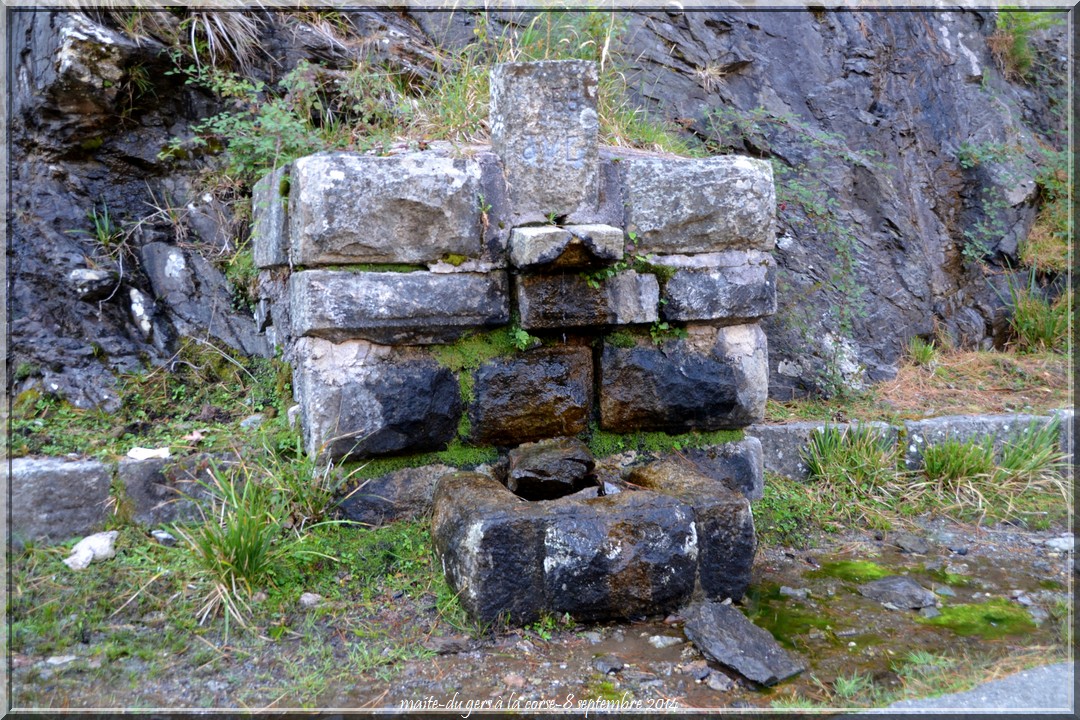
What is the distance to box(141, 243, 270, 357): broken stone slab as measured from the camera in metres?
3.63

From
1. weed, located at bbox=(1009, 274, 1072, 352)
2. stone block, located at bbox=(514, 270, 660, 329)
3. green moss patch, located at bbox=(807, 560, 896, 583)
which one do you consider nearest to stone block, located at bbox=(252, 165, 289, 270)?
stone block, located at bbox=(514, 270, 660, 329)

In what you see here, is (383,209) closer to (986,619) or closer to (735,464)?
(735,464)

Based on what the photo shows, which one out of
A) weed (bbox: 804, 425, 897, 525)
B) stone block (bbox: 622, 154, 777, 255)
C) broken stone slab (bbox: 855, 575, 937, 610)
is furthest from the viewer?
weed (bbox: 804, 425, 897, 525)

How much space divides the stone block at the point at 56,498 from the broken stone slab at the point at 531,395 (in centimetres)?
144

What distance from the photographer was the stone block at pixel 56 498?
275cm

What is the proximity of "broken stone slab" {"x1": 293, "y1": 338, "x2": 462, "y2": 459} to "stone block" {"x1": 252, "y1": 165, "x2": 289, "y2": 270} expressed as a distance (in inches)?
16.6

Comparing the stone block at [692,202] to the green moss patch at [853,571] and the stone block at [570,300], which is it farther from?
the green moss patch at [853,571]

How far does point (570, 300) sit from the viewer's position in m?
2.91

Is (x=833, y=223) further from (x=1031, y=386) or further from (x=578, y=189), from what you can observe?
(x=578, y=189)

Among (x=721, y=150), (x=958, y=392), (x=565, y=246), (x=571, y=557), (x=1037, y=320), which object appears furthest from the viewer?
(x=1037, y=320)

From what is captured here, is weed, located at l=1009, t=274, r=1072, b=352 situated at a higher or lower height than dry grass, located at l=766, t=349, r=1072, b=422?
higher

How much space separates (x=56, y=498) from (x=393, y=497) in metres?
1.24

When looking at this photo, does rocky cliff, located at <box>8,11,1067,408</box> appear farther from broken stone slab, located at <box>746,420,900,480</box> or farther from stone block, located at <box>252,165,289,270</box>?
broken stone slab, located at <box>746,420,900,480</box>

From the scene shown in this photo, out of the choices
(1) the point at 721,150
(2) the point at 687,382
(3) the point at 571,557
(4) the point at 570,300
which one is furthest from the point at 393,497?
(1) the point at 721,150
